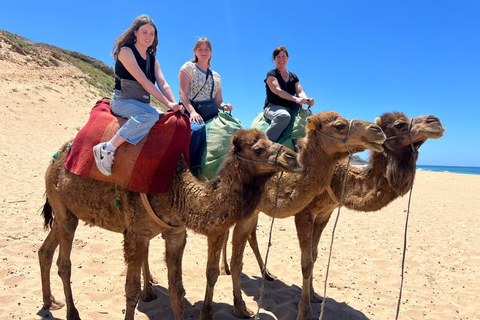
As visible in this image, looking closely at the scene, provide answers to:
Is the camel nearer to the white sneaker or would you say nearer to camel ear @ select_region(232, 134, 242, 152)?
camel ear @ select_region(232, 134, 242, 152)

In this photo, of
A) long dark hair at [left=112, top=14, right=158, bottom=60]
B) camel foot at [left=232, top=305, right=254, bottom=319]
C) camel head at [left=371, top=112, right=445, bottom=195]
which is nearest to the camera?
long dark hair at [left=112, top=14, right=158, bottom=60]

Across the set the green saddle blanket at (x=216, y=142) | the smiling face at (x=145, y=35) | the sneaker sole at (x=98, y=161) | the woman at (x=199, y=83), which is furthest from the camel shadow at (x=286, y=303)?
the smiling face at (x=145, y=35)

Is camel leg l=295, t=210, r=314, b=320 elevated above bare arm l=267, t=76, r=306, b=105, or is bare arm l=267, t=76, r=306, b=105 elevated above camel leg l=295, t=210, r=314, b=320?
bare arm l=267, t=76, r=306, b=105

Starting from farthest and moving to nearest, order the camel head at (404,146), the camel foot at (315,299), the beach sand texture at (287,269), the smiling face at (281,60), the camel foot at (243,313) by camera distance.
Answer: the camel foot at (315,299), the smiling face at (281,60), the beach sand texture at (287,269), the camel foot at (243,313), the camel head at (404,146)

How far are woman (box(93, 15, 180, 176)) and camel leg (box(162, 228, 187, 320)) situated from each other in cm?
98

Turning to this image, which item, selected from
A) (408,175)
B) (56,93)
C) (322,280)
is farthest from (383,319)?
(56,93)

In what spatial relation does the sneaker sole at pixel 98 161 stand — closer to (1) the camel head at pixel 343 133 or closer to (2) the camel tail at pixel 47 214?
(2) the camel tail at pixel 47 214

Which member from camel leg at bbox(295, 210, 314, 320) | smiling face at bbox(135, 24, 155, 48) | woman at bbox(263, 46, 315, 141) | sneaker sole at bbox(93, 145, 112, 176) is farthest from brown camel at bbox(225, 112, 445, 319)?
smiling face at bbox(135, 24, 155, 48)

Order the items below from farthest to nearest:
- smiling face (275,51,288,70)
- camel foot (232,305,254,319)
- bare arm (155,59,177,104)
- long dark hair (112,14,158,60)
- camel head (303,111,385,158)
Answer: smiling face (275,51,288,70) < camel foot (232,305,254,319) < bare arm (155,59,177,104) < camel head (303,111,385,158) < long dark hair (112,14,158,60)

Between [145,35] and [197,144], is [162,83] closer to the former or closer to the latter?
[145,35]

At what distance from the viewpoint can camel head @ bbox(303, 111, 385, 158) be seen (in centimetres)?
346

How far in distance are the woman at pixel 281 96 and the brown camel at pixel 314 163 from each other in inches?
26.4

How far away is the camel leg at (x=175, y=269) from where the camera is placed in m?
3.58

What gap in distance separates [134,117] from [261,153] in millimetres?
1292
